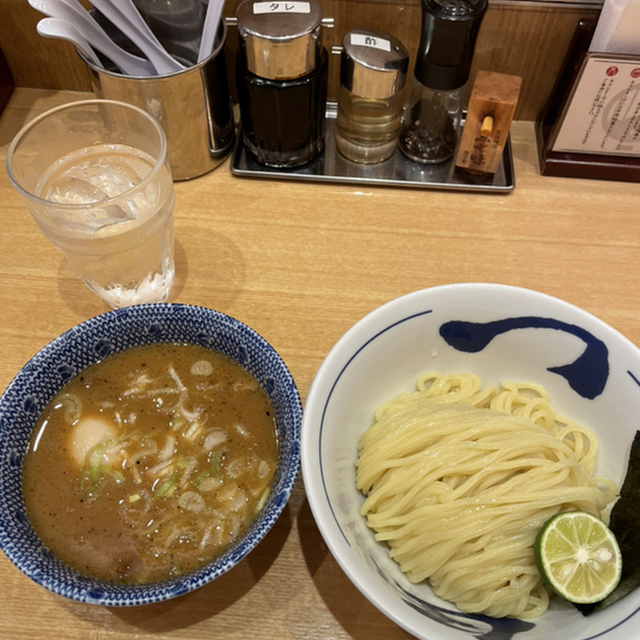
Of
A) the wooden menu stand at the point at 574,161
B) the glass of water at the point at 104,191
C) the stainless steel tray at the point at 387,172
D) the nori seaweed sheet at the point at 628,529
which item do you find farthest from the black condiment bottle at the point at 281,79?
the nori seaweed sheet at the point at 628,529

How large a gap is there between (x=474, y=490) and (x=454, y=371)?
24cm

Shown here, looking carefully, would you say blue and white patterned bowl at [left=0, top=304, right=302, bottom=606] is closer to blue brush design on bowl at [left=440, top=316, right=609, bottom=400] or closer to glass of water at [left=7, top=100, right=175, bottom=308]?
glass of water at [left=7, top=100, right=175, bottom=308]

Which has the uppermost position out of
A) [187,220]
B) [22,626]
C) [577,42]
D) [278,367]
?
[577,42]

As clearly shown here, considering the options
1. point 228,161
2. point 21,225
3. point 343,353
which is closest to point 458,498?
point 343,353

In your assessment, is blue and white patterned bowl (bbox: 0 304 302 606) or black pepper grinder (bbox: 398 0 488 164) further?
black pepper grinder (bbox: 398 0 488 164)

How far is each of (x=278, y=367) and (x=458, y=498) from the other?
14.0 inches

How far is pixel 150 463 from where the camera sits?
3.15 ft

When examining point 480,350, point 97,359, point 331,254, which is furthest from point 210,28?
point 480,350

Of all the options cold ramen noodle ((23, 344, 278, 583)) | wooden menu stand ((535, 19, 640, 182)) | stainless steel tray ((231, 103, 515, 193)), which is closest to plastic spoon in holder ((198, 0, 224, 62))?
stainless steel tray ((231, 103, 515, 193))

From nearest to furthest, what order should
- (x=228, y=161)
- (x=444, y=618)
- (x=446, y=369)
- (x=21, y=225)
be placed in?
(x=444, y=618) → (x=446, y=369) → (x=21, y=225) → (x=228, y=161)

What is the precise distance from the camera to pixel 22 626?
36.9 inches

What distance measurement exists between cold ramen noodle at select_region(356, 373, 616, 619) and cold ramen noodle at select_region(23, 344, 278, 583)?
20 cm

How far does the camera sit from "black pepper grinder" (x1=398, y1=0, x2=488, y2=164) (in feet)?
4.05

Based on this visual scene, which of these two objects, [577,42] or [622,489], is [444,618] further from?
[577,42]
